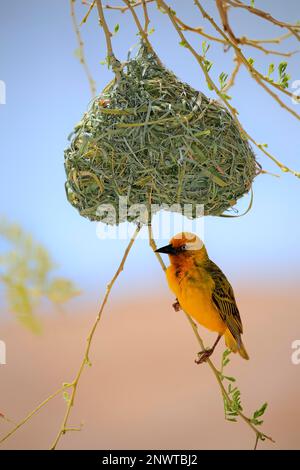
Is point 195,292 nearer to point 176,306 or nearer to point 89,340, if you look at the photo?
point 176,306

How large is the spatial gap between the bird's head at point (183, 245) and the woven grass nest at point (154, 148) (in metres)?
0.10

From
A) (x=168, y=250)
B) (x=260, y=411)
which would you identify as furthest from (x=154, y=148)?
(x=260, y=411)

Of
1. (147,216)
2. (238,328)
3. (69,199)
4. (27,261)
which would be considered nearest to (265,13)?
(147,216)

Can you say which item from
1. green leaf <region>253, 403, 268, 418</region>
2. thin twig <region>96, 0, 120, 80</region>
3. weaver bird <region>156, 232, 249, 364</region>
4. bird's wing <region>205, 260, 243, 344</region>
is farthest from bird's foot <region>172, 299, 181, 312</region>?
thin twig <region>96, 0, 120, 80</region>

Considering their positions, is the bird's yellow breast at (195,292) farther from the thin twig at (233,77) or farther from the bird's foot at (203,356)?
the thin twig at (233,77)

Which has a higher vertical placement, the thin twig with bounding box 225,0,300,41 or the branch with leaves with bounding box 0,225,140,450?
the thin twig with bounding box 225,0,300,41

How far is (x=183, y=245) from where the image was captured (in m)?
1.65

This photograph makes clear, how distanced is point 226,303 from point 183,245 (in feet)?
0.85

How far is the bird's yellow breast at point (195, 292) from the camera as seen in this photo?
171 cm

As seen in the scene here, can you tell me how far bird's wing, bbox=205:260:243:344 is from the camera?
177cm

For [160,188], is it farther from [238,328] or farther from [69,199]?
[238,328]

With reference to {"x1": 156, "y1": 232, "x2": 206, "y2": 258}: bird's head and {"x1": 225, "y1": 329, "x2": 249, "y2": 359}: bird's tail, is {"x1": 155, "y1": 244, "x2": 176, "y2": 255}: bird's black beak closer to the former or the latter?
{"x1": 156, "y1": 232, "x2": 206, "y2": 258}: bird's head

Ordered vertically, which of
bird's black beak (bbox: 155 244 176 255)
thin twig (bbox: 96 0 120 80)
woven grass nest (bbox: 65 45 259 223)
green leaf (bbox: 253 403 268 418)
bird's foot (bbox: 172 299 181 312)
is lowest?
green leaf (bbox: 253 403 268 418)

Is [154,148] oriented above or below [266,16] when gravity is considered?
below
